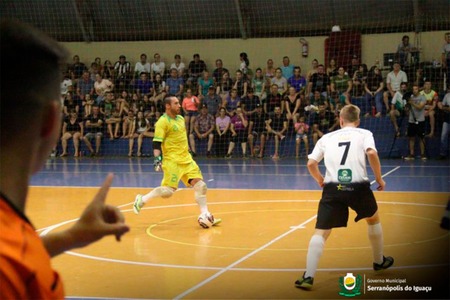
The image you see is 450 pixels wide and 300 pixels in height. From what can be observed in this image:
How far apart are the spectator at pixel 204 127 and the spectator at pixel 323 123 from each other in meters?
3.44

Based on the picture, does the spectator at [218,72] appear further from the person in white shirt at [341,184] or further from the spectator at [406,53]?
the person in white shirt at [341,184]

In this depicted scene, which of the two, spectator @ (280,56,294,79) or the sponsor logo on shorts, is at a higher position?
spectator @ (280,56,294,79)

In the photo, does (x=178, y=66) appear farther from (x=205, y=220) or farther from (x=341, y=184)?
(x=341, y=184)

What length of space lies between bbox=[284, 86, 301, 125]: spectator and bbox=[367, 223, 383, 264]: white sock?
14385 mm

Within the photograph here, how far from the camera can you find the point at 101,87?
936 inches

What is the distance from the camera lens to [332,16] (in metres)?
24.2

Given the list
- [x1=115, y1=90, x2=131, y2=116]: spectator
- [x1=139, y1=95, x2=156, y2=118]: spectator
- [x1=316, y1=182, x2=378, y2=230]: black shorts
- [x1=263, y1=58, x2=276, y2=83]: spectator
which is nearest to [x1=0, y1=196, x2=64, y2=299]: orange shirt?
[x1=316, y1=182, x2=378, y2=230]: black shorts

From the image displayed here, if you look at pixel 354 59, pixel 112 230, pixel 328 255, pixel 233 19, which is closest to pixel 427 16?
pixel 354 59

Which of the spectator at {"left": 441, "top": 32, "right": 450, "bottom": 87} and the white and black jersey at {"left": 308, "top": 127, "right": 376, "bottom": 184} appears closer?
the white and black jersey at {"left": 308, "top": 127, "right": 376, "bottom": 184}

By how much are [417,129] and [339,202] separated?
45.2 feet

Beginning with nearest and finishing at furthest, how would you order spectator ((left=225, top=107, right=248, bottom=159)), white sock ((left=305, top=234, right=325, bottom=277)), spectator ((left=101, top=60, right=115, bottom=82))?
white sock ((left=305, top=234, right=325, bottom=277)), spectator ((left=225, top=107, right=248, bottom=159)), spectator ((left=101, top=60, right=115, bottom=82))

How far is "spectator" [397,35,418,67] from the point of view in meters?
21.8

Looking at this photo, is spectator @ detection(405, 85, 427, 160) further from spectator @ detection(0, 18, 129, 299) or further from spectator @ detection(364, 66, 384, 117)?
spectator @ detection(0, 18, 129, 299)

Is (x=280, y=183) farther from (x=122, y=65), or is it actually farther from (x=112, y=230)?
(x=112, y=230)
